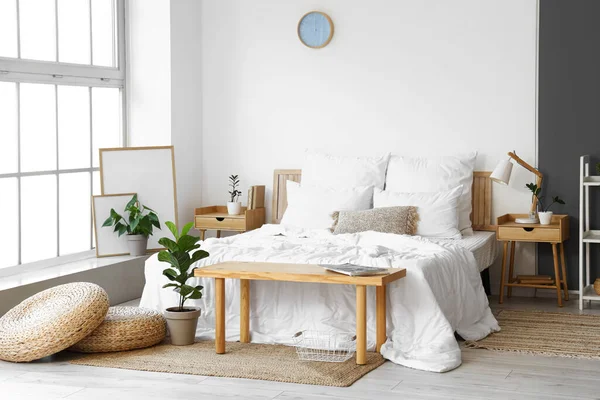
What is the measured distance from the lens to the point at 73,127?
21.5 ft

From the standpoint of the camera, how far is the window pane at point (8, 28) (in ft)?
18.9

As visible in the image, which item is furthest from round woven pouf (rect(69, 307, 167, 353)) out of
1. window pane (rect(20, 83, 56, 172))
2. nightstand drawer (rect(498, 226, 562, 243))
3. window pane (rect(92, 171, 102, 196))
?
nightstand drawer (rect(498, 226, 562, 243))

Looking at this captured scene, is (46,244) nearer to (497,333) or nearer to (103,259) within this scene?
(103,259)

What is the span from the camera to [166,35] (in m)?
7.05

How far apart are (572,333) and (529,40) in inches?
94.7

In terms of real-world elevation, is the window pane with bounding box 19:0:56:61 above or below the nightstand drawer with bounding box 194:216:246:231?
above

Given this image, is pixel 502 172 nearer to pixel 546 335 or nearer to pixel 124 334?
pixel 546 335

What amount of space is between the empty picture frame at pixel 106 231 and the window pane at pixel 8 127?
0.80 m

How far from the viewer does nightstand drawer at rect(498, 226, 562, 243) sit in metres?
6.05

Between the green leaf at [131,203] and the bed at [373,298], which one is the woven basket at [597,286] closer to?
the bed at [373,298]

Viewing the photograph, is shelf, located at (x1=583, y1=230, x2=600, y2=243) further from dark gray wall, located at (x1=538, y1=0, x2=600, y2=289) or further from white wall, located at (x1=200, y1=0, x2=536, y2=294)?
white wall, located at (x1=200, y1=0, x2=536, y2=294)

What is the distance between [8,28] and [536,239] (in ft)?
13.3

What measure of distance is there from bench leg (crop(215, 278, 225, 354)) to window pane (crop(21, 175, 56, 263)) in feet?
6.61

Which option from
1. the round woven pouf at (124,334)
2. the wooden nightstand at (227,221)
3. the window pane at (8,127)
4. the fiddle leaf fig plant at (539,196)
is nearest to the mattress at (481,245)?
the fiddle leaf fig plant at (539,196)
